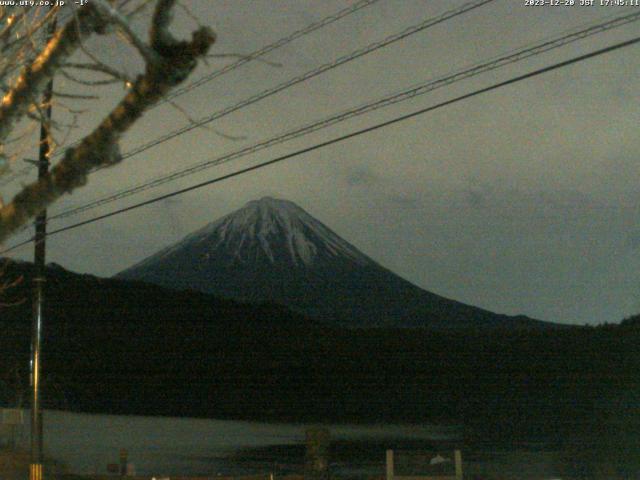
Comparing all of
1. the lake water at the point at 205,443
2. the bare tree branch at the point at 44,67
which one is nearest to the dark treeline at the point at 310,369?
the lake water at the point at 205,443

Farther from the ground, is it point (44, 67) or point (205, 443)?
point (44, 67)

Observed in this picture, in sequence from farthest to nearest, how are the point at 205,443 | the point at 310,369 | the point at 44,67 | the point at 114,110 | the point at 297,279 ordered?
the point at 297,279
the point at 310,369
the point at 205,443
the point at 44,67
the point at 114,110

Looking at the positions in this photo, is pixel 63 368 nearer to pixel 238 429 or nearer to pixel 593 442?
pixel 238 429

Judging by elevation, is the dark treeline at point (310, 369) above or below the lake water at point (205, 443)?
above

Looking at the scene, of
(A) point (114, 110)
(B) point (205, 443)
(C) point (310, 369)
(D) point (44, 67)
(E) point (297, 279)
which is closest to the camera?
(A) point (114, 110)

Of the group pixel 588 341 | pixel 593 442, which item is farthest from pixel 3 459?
pixel 588 341

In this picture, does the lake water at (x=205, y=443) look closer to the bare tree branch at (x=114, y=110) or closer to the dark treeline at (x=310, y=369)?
the dark treeline at (x=310, y=369)

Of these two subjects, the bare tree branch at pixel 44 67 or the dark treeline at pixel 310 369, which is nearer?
the bare tree branch at pixel 44 67

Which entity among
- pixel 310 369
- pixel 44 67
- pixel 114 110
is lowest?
pixel 114 110

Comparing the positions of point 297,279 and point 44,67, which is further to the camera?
point 297,279

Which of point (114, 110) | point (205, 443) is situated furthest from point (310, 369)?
point (114, 110)

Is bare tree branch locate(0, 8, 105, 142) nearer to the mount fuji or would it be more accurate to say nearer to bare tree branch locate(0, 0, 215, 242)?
bare tree branch locate(0, 0, 215, 242)

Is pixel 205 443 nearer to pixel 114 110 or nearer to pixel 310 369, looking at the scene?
pixel 310 369

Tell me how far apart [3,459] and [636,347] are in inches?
1164
